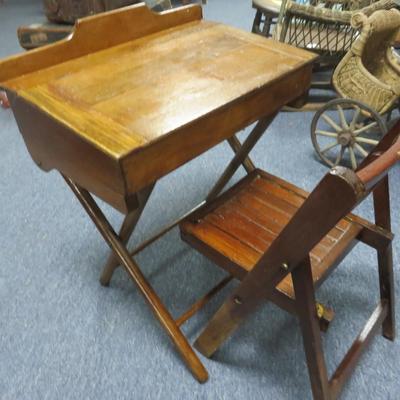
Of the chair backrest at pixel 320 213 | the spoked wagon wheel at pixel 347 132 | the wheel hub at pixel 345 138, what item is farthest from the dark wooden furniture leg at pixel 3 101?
the chair backrest at pixel 320 213

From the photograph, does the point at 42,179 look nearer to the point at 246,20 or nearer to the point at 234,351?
the point at 234,351

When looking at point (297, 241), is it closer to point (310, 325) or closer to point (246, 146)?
point (310, 325)

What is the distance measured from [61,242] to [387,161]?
4.07 ft

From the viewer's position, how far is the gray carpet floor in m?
1.09

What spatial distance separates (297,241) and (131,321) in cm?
76

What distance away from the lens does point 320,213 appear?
59cm

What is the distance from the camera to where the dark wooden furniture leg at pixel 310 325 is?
29.0 inches

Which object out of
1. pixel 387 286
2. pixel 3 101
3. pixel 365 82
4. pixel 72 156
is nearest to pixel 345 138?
pixel 365 82

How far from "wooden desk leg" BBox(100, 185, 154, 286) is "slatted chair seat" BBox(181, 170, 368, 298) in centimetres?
15

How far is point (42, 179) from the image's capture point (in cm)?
184

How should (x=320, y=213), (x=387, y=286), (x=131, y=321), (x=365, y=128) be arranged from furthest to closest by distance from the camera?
(x=365, y=128) < (x=131, y=321) < (x=387, y=286) < (x=320, y=213)

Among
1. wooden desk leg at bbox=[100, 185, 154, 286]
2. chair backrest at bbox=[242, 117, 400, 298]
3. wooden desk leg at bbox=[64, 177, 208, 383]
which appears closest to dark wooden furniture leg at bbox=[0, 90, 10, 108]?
wooden desk leg at bbox=[100, 185, 154, 286]

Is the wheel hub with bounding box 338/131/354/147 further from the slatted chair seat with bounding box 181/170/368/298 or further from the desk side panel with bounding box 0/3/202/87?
the desk side panel with bounding box 0/3/202/87

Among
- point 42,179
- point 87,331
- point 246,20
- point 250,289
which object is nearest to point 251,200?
point 250,289
